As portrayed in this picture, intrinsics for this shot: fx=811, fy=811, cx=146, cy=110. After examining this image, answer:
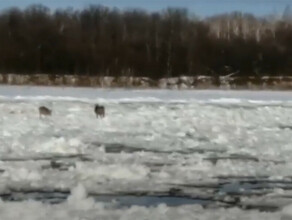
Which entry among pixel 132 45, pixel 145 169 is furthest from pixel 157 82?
pixel 145 169

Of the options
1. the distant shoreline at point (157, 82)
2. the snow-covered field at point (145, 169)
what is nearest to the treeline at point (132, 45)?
the distant shoreline at point (157, 82)

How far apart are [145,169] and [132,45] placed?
5555 cm

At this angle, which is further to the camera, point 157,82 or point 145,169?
point 157,82

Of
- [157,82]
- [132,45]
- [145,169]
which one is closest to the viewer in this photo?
[145,169]

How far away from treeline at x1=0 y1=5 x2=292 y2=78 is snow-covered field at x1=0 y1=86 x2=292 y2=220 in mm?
Answer: 41043

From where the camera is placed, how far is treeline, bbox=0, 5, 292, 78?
6050cm

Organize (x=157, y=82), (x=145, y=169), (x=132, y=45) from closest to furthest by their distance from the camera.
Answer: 1. (x=145, y=169)
2. (x=157, y=82)
3. (x=132, y=45)

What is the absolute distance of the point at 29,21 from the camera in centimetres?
6919

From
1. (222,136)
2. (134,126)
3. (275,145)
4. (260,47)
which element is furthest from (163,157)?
(260,47)

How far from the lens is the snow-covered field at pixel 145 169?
7543 millimetres

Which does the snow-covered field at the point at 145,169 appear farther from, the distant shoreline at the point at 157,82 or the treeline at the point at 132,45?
the treeline at the point at 132,45

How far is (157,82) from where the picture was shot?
174ft

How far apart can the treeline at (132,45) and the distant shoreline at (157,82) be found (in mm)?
5208

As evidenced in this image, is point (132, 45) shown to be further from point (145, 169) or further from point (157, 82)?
point (145, 169)
